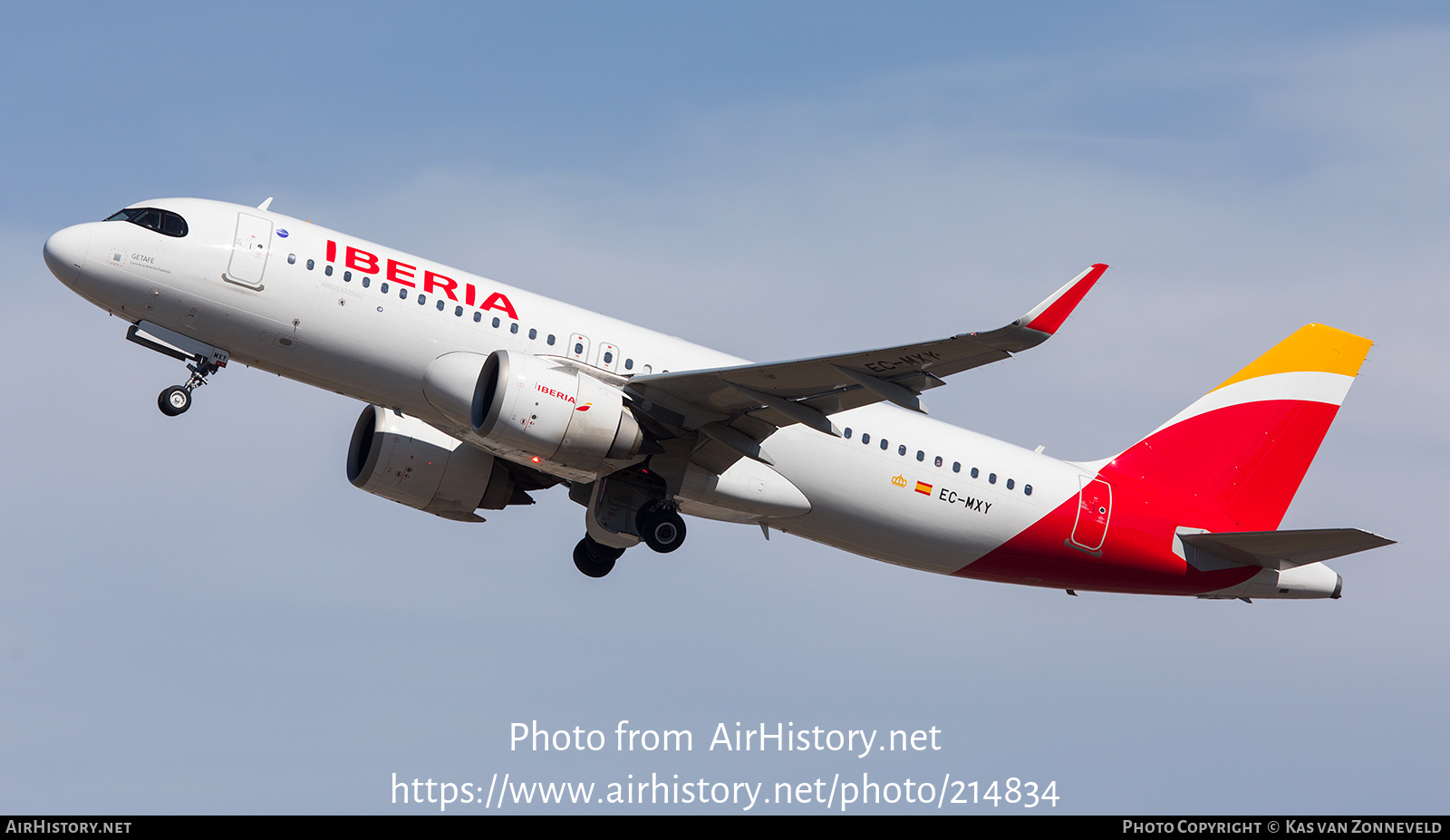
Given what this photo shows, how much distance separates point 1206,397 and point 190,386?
21981mm

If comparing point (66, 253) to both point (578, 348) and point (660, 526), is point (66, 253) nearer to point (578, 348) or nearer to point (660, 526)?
point (578, 348)

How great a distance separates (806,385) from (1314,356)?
15005 millimetres

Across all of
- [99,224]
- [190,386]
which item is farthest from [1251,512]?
[99,224]

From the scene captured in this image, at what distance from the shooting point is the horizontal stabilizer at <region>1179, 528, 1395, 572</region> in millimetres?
27688

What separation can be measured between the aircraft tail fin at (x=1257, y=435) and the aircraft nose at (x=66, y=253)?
68.7ft

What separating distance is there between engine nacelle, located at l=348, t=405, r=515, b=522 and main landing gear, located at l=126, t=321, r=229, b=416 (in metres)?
4.94

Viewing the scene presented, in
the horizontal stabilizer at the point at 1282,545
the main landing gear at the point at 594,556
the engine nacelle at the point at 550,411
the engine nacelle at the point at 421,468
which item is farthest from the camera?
the main landing gear at the point at 594,556

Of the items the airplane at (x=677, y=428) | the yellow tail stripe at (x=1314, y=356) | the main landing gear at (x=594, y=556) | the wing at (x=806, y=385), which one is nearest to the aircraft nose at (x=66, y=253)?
the airplane at (x=677, y=428)

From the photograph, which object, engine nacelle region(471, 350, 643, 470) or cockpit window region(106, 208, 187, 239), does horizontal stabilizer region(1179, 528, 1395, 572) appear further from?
cockpit window region(106, 208, 187, 239)

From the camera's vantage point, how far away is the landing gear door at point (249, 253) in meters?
25.3

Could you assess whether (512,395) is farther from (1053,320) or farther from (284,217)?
(1053,320)

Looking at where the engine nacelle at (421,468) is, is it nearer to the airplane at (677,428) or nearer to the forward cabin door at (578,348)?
the airplane at (677,428)

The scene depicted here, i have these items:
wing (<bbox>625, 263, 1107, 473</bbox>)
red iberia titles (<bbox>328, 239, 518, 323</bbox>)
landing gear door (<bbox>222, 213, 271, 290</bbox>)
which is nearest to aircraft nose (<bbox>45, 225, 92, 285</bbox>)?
landing gear door (<bbox>222, 213, 271, 290</bbox>)

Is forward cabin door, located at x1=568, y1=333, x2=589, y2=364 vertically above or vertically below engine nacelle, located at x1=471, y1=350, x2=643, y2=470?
above
